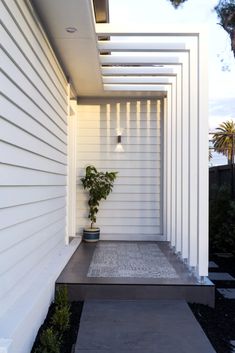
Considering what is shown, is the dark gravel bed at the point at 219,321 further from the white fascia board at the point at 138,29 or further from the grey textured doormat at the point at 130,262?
the white fascia board at the point at 138,29

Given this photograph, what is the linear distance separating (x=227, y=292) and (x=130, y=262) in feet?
3.96

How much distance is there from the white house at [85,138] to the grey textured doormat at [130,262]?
335 mm

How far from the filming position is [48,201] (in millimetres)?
4281

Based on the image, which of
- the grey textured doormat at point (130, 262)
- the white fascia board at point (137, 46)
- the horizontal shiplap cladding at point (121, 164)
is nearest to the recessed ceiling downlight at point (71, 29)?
the white fascia board at point (137, 46)

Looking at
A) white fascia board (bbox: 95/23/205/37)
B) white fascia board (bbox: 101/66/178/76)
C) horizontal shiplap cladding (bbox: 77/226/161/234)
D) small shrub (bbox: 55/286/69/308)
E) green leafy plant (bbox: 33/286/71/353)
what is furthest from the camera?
horizontal shiplap cladding (bbox: 77/226/161/234)

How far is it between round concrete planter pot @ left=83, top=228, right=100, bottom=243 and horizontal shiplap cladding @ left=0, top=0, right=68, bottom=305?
191 centimetres

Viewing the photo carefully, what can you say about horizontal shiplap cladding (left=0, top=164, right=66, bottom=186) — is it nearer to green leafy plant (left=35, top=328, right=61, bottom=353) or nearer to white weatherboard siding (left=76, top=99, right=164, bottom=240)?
green leafy plant (left=35, top=328, right=61, bottom=353)

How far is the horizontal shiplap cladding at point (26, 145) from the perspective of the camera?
2650 mm

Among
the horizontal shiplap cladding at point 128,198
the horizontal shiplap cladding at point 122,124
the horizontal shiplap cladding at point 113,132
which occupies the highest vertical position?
the horizontal shiplap cladding at point 122,124

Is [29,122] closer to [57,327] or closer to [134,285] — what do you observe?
[57,327]

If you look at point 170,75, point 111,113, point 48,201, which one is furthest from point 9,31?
point 111,113

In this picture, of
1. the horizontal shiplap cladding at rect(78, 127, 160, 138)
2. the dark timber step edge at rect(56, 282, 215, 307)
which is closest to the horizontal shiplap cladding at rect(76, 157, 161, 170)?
the horizontal shiplap cladding at rect(78, 127, 160, 138)

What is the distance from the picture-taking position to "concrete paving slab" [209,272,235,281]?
16.8 ft

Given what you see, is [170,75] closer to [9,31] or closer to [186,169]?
[186,169]
